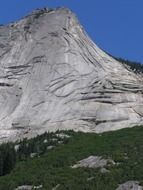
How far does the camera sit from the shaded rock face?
75.8 m

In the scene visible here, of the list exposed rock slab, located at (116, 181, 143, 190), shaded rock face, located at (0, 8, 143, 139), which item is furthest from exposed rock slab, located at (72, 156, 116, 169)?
shaded rock face, located at (0, 8, 143, 139)

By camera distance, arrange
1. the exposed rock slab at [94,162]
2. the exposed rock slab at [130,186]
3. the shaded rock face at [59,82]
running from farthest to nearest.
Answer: the shaded rock face at [59,82] < the exposed rock slab at [94,162] < the exposed rock slab at [130,186]

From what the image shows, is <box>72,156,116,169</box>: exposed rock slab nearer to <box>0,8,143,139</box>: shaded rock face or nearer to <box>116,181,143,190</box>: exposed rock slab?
<box>116,181,143,190</box>: exposed rock slab

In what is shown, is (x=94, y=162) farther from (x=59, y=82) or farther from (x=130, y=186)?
(x=59, y=82)

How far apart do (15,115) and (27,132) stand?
418 cm

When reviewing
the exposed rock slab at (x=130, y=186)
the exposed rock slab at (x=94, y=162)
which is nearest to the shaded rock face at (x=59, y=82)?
the exposed rock slab at (x=94, y=162)

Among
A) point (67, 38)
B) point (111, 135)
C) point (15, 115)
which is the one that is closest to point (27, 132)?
point (15, 115)

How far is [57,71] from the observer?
82062mm

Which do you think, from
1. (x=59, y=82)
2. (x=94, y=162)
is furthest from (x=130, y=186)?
(x=59, y=82)

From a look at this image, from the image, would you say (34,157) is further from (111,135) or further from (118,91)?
(118,91)

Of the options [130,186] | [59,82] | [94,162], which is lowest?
[130,186]

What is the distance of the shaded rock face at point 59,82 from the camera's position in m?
75.8

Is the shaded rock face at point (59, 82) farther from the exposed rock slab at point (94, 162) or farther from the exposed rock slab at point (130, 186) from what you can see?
the exposed rock slab at point (130, 186)

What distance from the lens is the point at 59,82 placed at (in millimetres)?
80750
